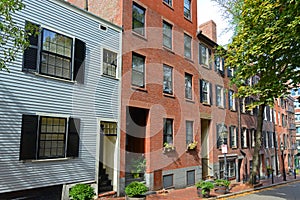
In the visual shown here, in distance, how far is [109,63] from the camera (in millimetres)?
12758

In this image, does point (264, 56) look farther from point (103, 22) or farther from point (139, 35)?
point (103, 22)

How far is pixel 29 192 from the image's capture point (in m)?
8.93

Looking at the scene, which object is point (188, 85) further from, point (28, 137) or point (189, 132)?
point (28, 137)

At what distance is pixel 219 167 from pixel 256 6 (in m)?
14.3

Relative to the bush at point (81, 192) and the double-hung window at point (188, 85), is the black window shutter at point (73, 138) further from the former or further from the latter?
the double-hung window at point (188, 85)

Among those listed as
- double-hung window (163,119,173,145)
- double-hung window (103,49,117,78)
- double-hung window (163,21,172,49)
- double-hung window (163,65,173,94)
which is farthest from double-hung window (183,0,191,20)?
double-hung window (103,49,117,78)

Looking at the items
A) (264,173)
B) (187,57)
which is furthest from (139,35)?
(264,173)

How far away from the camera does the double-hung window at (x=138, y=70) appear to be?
14.1m

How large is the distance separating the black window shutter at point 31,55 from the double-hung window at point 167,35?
30.4 feet

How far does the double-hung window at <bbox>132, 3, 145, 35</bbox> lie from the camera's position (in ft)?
48.0

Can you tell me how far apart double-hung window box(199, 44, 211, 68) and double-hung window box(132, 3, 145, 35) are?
7.26 m

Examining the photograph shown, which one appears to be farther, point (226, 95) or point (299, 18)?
point (226, 95)

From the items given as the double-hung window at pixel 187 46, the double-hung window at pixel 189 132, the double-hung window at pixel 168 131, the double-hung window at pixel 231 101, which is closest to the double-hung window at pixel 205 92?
the double-hung window at pixel 187 46

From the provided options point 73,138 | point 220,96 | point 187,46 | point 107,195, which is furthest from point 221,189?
point 220,96
